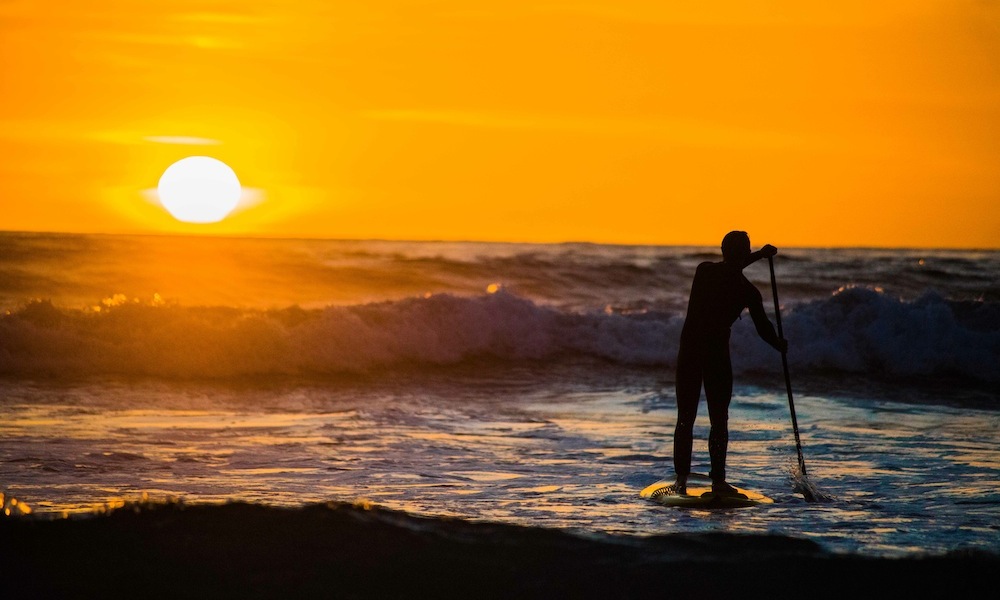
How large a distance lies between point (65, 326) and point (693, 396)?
51.2 ft

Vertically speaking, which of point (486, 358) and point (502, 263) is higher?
point (502, 263)

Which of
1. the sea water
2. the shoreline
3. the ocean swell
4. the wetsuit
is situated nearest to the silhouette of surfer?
the wetsuit

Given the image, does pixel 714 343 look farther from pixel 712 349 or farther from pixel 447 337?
pixel 447 337

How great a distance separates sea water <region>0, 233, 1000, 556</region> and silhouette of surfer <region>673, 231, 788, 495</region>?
574 mm

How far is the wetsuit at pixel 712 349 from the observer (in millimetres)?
8734

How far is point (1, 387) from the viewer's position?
56.1ft

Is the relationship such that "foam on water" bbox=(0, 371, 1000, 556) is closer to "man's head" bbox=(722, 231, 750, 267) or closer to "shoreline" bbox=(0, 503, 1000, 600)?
"shoreline" bbox=(0, 503, 1000, 600)

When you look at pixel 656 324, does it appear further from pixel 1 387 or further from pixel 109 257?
pixel 109 257

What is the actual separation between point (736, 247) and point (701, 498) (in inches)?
73.5

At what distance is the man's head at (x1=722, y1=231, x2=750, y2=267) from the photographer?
8.66 meters

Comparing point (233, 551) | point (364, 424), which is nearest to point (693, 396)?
point (233, 551)

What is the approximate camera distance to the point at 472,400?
54.4 feet

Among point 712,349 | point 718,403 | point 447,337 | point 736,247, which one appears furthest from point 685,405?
point 447,337

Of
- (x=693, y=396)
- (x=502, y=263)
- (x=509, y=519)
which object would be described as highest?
(x=502, y=263)
